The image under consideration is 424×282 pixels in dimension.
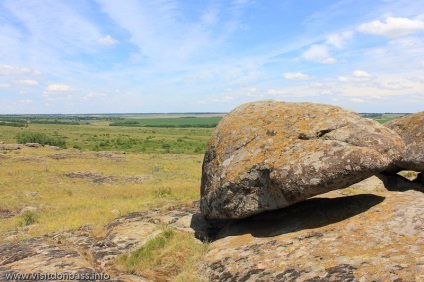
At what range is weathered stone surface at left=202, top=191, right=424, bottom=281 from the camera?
5984 mm

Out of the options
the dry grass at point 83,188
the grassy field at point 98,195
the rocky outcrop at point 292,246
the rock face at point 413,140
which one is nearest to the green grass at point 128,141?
the grassy field at point 98,195

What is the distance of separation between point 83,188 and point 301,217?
23696 millimetres

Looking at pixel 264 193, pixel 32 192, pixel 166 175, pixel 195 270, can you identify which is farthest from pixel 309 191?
pixel 166 175

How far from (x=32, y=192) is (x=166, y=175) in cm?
1392

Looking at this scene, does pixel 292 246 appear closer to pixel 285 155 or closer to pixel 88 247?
pixel 285 155

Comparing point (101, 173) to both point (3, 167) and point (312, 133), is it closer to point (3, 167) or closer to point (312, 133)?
point (3, 167)

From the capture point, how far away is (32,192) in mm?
25734

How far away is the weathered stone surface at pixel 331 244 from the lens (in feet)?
19.6

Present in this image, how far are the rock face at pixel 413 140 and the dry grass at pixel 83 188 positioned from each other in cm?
1092

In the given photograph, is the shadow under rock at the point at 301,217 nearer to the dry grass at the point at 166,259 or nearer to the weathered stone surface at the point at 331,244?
the weathered stone surface at the point at 331,244

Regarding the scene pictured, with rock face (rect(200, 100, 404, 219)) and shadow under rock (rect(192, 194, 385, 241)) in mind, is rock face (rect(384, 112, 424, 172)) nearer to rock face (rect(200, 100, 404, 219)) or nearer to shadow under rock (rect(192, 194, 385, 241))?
shadow under rock (rect(192, 194, 385, 241))

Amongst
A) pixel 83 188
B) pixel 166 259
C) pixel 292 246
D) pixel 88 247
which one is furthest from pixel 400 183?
pixel 83 188

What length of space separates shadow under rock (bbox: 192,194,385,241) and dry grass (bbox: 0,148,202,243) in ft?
16.8

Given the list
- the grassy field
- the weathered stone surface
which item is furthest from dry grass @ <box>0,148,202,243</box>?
the weathered stone surface
